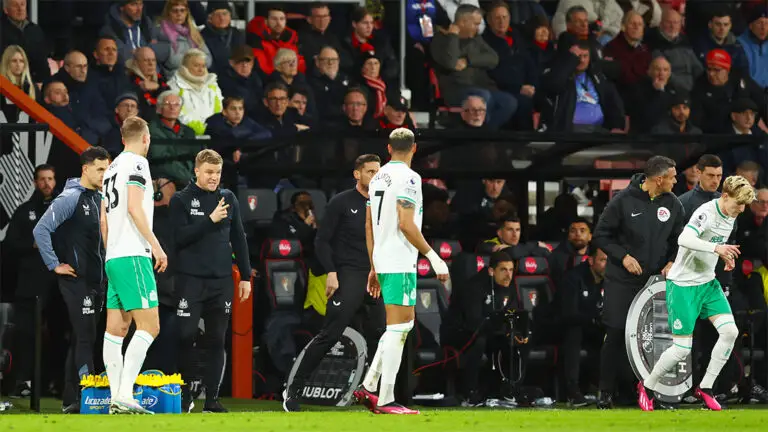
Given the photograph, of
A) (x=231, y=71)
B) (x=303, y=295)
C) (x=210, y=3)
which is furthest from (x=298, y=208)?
(x=210, y=3)

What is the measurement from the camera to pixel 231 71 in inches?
694

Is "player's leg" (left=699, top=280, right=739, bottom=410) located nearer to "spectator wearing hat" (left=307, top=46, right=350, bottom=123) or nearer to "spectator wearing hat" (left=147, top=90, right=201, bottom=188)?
"spectator wearing hat" (left=147, top=90, right=201, bottom=188)

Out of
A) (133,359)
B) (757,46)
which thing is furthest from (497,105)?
(133,359)

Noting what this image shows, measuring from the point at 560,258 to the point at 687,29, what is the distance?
547 centimetres

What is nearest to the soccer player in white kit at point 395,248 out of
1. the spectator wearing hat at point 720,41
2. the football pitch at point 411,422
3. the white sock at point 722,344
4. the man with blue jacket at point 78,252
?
the football pitch at point 411,422

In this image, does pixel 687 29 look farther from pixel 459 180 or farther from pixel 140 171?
pixel 140 171

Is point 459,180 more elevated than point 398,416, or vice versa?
point 459,180

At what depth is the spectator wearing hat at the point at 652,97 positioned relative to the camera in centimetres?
1859

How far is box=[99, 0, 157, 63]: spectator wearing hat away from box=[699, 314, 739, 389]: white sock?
23.5ft

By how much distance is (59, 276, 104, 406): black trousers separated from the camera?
1306 cm

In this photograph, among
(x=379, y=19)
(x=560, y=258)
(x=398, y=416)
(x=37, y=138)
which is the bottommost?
(x=398, y=416)

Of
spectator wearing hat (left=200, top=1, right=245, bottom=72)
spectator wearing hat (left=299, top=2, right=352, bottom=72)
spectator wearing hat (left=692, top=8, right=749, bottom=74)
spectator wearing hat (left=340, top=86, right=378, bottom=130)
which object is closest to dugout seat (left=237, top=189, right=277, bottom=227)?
spectator wearing hat (left=340, top=86, right=378, bottom=130)

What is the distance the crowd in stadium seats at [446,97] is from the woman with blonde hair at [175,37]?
2 centimetres

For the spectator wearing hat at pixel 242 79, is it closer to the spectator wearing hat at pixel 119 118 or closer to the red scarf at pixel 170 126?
the red scarf at pixel 170 126
